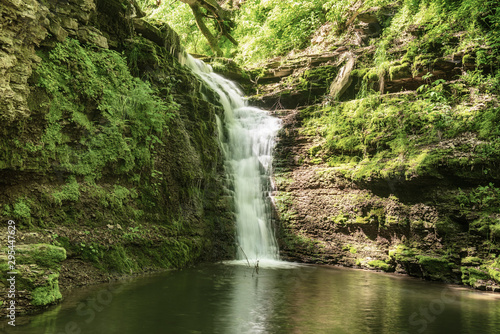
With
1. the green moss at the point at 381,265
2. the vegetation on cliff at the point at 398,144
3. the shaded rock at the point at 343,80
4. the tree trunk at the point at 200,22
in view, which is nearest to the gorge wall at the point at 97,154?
the vegetation on cliff at the point at 398,144

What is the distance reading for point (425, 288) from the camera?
7.55 m

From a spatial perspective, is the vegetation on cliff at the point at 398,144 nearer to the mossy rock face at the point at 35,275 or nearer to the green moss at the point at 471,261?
the green moss at the point at 471,261

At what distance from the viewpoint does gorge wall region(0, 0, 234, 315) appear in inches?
222

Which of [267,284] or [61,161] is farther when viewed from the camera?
[267,284]

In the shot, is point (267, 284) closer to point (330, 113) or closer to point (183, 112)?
point (183, 112)

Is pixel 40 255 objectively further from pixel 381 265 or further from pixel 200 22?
pixel 200 22

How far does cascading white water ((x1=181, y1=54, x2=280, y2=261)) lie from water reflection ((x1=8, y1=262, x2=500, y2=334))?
2.88m

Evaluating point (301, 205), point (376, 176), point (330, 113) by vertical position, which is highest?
point (330, 113)

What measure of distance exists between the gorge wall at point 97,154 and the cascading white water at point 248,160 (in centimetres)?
76

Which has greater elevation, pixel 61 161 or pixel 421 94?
pixel 421 94

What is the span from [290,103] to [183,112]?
559 centimetres

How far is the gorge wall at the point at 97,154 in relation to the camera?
18.5 feet

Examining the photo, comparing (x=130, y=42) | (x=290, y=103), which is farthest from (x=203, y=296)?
(x=290, y=103)

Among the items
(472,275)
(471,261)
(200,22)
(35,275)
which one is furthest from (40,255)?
(200,22)
